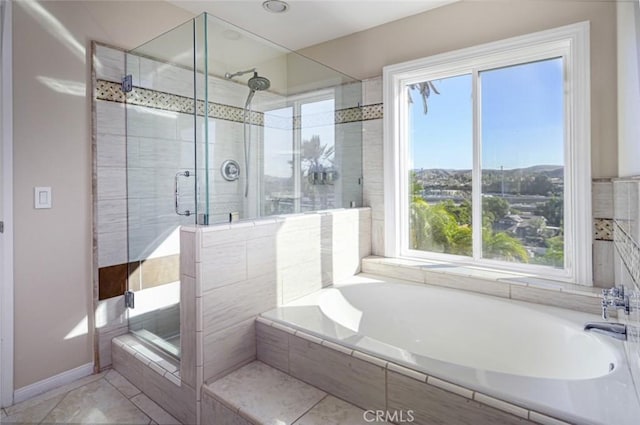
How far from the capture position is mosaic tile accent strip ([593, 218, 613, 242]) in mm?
2072

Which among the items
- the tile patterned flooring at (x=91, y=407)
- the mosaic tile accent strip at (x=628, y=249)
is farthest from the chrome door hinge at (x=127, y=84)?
the mosaic tile accent strip at (x=628, y=249)

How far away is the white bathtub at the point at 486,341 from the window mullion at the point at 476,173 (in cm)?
48

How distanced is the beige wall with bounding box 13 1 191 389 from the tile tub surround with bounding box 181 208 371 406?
920 mm

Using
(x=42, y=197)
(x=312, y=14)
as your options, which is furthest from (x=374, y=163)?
(x=42, y=197)

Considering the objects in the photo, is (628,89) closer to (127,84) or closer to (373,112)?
(373,112)

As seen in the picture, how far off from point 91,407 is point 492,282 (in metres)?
2.44

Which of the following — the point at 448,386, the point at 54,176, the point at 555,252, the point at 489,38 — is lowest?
the point at 448,386

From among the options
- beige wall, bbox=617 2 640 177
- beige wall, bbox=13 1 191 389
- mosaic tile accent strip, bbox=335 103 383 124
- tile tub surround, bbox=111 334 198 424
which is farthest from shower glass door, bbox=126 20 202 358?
beige wall, bbox=617 2 640 177

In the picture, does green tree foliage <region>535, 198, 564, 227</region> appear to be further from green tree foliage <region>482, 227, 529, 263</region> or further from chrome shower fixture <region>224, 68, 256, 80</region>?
chrome shower fixture <region>224, 68, 256, 80</region>

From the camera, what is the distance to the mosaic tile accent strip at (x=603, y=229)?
6.80 feet

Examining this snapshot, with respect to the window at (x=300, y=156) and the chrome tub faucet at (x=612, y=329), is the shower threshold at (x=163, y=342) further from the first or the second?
the chrome tub faucet at (x=612, y=329)

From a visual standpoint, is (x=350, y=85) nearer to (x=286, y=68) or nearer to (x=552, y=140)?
(x=286, y=68)

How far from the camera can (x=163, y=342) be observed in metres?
2.12

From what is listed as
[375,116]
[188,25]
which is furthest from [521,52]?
[188,25]
